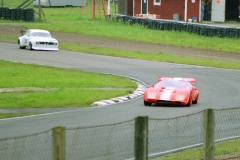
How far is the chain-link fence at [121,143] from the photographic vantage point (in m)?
7.48

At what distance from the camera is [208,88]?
29.0m

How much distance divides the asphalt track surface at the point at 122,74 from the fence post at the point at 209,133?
608cm

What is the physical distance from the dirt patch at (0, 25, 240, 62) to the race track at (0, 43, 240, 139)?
5.06m

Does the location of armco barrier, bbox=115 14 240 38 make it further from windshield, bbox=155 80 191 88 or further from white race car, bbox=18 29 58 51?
windshield, bbox=155 80 191 88

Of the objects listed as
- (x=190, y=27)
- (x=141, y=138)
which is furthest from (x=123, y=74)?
(x=141, y=138)

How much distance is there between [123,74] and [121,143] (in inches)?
970

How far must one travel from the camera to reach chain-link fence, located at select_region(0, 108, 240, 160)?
7484mm

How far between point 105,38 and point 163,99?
93.3ft

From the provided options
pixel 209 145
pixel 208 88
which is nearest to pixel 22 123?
pixel 209 145

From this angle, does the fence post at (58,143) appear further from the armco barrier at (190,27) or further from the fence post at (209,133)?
the armco barrier at (190,27)

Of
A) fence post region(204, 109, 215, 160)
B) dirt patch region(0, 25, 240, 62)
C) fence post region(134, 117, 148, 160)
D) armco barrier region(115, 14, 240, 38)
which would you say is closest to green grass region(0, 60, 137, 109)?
dirt patch region(0, 25, 240, 62)

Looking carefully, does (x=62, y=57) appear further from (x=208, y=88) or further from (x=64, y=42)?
(x=208, y=88)

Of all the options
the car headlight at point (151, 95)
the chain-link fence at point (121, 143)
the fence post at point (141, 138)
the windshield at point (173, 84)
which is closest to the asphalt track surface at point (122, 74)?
the car headlight at point (151, 95)

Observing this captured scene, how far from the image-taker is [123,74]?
1324 inches
